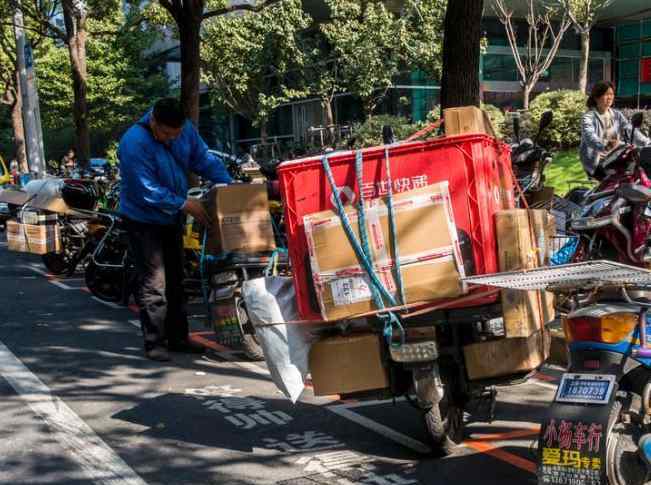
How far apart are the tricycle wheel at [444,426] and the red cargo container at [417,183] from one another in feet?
2.03

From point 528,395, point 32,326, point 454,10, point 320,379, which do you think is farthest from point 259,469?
point 454,10

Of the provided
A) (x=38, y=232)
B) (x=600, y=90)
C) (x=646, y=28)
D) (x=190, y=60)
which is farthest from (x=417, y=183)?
(x=646, y=28)

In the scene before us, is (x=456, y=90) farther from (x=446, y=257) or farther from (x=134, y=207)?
(x=446, y=257)

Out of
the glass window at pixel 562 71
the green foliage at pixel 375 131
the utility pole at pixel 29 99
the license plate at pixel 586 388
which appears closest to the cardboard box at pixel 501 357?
the license plate at pixel 586 388

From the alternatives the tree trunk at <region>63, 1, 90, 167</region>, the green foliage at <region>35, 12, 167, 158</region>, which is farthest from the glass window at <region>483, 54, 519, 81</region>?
the tree trunk at <region>63, 1, 90, 167</region>

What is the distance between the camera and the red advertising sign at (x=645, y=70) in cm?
3177

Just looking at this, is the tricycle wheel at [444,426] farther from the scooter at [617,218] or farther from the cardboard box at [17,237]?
the cardboard box at [17,237]

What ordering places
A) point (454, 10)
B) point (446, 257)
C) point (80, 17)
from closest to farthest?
point (446, 257), point (454, 10), point (80, 17)

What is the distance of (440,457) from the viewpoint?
4.30 meters

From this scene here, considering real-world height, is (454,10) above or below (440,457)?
above

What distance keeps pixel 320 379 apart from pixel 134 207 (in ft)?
9.36

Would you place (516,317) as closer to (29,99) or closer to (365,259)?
(365,259)

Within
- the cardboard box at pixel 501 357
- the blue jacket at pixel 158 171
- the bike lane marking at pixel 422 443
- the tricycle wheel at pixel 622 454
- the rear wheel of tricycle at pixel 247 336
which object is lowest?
the bike lane marking at pixel 422 443

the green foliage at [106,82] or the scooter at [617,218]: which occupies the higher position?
the green foliage at [106,82]
